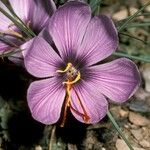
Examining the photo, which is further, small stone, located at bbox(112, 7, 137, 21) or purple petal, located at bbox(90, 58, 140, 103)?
small stone, located at bbox(112, 7, 137, 21)

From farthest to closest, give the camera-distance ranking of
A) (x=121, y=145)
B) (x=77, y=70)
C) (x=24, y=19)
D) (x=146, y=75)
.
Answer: (x=146, y=75) → (x=121, y=145) → (x=24, y=19) → (x=77, y=70)

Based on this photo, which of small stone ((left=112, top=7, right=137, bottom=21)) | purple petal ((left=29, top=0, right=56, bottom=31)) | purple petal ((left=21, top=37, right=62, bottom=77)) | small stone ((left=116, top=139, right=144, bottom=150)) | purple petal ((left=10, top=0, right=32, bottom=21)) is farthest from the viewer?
small stone ((left=112, top=7, right=137, bottom=21))

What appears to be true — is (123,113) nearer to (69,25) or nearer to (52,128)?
(52,128)

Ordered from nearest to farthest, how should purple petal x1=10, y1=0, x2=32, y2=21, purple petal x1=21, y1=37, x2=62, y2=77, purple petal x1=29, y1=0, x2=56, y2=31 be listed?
purple petal x1=21, y1=37, x2=62, y2=77 < purple petal x1=29, y1=0, x2=56, y2=31 < purple petal x1=10, y1=0, x2=32, y2=21

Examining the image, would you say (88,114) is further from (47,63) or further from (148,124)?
(148,124)

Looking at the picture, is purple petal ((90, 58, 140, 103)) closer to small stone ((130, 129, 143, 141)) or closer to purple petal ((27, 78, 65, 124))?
purple petal ((27, 78, 65, 124))

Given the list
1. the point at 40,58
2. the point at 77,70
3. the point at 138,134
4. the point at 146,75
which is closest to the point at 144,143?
the point at 138,134

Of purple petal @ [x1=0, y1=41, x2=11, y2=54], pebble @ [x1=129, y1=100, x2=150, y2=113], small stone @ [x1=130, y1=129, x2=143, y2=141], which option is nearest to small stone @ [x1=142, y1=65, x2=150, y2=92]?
pebble @ [x1=129, y1=100, x2=150, y2=113]

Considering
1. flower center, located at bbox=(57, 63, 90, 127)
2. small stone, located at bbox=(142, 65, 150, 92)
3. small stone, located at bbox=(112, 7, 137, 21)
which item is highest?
flower center, located at bbox=(57, 63, 90, 127)
